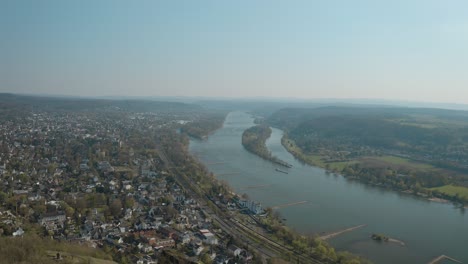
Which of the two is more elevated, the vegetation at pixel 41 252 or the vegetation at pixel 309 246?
the vegetation at pixel 41 252

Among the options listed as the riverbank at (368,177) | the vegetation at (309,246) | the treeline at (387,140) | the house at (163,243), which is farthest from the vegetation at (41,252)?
the treeline at (387,140)

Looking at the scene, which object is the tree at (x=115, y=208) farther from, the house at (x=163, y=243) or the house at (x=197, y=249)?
the house at (x=197, y=249)

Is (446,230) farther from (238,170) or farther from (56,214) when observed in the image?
(56,214)

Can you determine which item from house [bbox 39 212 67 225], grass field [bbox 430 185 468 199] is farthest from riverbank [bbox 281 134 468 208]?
house [bbox 39 212 67 225]

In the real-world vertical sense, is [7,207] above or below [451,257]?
above

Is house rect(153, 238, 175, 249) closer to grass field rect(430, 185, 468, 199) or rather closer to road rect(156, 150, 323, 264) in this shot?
road rect(156, 150, 323, 264)

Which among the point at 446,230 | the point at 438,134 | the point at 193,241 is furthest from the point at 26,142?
the point at 438,134
